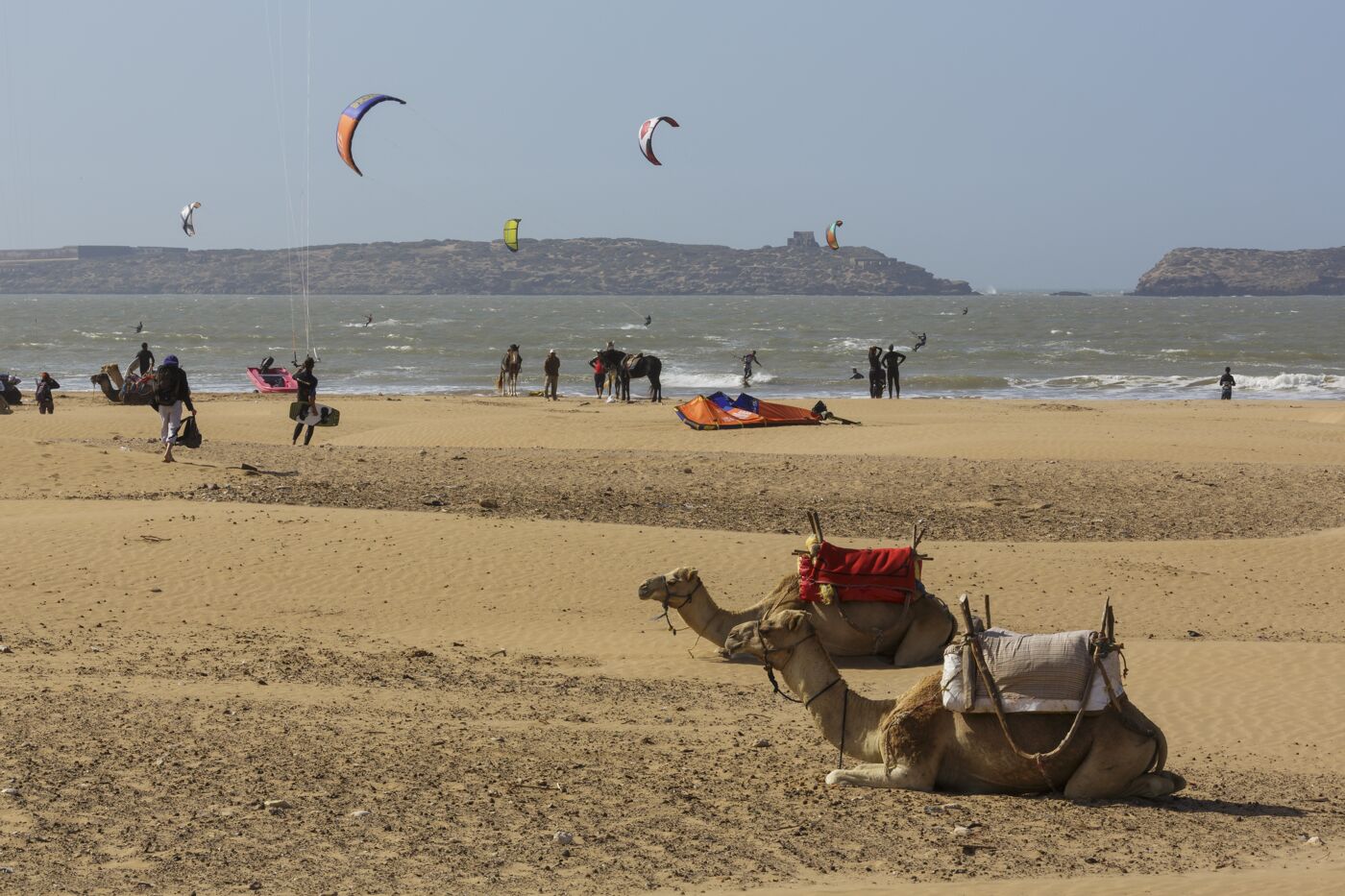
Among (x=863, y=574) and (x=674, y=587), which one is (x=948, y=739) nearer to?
(x=863, y=574)

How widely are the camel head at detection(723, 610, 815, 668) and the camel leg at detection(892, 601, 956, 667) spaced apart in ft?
12.0

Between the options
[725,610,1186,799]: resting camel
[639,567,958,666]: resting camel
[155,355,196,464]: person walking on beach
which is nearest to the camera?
[725,610,1186,799]: resting camel

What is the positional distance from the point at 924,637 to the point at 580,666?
8.64ft

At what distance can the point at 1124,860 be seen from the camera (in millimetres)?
7191

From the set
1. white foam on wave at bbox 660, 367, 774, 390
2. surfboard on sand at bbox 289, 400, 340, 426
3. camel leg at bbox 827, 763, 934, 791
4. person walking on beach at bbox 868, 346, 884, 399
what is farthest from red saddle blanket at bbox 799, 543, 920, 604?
white foam on wave at bbox 660, 367, 774, 390

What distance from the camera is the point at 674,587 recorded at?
11789 mm

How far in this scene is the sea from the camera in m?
→ 57.2

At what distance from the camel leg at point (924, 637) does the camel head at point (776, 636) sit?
12.0 feet

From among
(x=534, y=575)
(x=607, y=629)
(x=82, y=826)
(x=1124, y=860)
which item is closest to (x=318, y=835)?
(x=82, y=826)

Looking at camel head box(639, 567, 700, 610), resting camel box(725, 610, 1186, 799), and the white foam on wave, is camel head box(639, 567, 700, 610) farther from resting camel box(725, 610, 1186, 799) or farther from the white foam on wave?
the white foam on wave

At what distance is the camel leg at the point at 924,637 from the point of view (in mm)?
11891

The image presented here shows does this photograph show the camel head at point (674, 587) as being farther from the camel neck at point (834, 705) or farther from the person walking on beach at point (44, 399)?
the person walking on beach at point (44, 399)

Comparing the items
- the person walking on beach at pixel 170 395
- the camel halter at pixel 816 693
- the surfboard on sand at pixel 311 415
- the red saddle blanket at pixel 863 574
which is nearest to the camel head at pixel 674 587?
the red saddle blanket at pixel 863 574

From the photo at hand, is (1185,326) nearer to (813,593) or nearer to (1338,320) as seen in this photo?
(1338,320)
